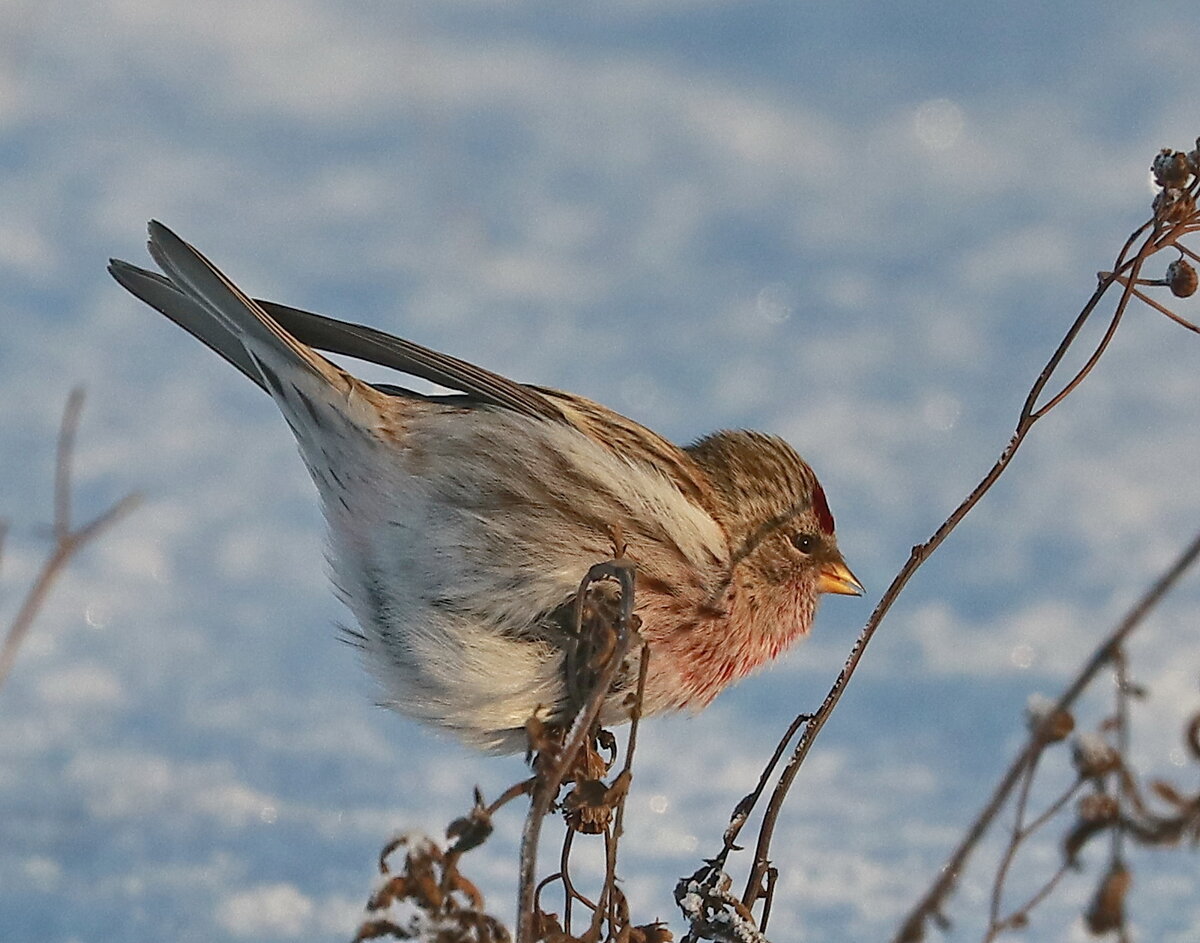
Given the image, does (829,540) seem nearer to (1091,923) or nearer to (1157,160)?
(1157,160)

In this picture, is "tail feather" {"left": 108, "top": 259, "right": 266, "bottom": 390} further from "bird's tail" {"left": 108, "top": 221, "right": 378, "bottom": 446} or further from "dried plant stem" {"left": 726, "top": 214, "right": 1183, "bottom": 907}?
"dried plant stem" {"left": 726, "top": 214, "right": 1183, "bottom": 907}

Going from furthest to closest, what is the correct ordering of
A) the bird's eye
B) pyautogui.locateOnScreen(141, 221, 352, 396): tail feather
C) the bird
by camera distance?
the bird's eye
pyautogui.locateOnScreen(141, 221, 352, 396): tail feather
the bird

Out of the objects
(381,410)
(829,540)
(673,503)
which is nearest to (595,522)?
(673,503)

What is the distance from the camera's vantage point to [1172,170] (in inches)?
68.7

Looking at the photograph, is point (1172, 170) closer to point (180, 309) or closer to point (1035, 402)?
point (1035, 402)

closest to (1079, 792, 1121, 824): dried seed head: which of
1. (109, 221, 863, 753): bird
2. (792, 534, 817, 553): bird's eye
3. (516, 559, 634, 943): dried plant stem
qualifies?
(516, 559, 634, 943): dried plant stem

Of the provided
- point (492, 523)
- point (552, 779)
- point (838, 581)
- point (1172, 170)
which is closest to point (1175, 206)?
point (1172, 170)

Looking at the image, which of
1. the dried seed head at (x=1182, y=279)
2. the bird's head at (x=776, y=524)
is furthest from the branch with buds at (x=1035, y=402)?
the bird's head at (x=776, y=524)

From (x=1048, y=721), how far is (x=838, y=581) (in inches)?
74.1

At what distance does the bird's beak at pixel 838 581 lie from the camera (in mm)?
3002

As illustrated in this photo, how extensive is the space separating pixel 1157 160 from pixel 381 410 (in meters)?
1.54

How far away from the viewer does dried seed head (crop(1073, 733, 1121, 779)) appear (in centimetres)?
124

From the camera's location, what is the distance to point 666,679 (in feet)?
8.50

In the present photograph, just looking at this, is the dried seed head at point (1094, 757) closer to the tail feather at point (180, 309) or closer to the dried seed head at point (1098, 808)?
the dried seed head at point (1098, 808)
